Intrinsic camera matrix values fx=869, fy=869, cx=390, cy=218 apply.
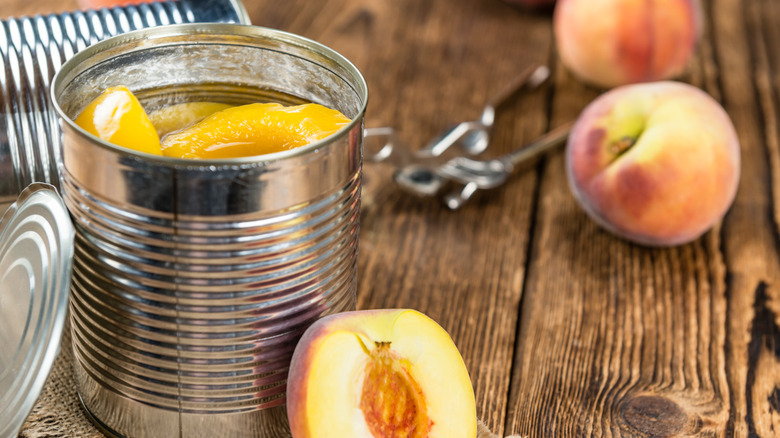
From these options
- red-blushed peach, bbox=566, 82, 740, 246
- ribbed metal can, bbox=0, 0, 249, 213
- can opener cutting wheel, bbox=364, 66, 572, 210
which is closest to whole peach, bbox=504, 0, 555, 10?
can opener cutting wheel, bbox=364, 66, 572, 210

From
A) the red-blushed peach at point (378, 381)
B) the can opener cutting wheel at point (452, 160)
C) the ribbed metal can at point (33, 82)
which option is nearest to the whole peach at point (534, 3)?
the can opener cutting wheel at point (452, 160)

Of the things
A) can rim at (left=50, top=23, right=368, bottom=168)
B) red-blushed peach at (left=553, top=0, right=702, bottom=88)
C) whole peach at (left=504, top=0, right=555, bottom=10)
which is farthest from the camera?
whole peach at (left=504, top=0, right=555, bottom=10)

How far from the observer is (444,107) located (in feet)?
3.45

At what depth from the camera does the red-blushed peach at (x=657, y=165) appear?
79cm

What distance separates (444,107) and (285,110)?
509 mm

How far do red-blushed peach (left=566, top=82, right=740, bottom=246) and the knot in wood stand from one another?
21 centimetres

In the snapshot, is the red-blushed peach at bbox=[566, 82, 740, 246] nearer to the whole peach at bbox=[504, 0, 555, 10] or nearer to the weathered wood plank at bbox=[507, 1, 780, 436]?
the weathered wood plank at bbox=[507, 1, 780, 436]

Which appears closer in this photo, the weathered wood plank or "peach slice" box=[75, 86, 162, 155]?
"peach slice" box=[75, 86, 162, 155]

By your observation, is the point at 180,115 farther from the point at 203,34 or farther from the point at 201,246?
the point at 201,246

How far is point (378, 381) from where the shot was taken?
0.54 m

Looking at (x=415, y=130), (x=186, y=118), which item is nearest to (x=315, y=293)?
A: (x=186, y=118)

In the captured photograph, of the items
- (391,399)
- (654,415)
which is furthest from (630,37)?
(391,399)

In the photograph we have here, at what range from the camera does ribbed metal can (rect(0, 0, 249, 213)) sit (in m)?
0.67

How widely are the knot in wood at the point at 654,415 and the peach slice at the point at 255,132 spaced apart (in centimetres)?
30
